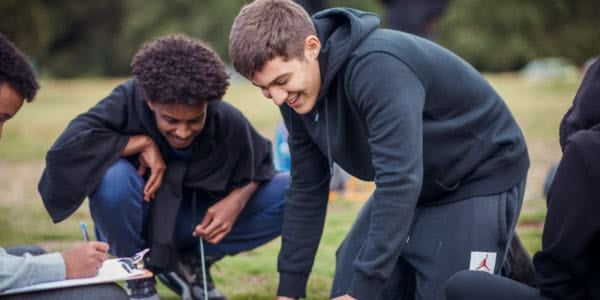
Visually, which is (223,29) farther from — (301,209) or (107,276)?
(107,276)

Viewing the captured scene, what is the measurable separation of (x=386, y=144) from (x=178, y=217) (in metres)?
1.57

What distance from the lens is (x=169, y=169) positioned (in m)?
4.04

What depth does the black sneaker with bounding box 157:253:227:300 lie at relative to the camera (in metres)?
4.23

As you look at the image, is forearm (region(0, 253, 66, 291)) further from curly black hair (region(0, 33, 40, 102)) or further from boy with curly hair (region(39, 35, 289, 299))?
boy with curly hair (region(39, 35, 289, 299))

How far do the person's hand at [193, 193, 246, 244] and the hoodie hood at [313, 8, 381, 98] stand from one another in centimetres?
116

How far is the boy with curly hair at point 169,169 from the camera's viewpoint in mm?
3768

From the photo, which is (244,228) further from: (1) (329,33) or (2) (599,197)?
(2) (599,197)

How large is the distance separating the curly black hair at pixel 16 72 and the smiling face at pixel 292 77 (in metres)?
0.91

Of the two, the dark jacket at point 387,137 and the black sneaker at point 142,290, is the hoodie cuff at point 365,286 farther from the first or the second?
the black sneaker at point 142,290

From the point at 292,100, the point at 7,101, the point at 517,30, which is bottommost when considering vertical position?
the point at 517,30

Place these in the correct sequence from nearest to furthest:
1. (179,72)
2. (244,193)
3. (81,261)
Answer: (81,261) → (179,72) → (244,193)

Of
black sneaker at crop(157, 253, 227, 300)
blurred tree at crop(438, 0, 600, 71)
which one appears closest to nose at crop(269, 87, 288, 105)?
black sneaker at crop(157, 253, 227, 300)

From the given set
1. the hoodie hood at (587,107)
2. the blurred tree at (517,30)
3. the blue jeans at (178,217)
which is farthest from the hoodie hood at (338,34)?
the blurred tree at (517,30)

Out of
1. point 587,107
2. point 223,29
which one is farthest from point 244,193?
point 223,29
